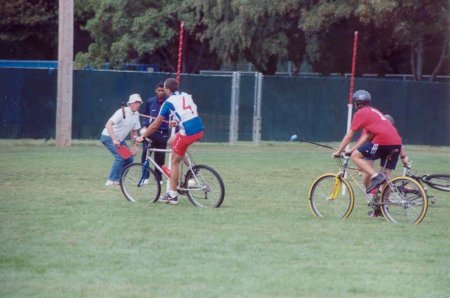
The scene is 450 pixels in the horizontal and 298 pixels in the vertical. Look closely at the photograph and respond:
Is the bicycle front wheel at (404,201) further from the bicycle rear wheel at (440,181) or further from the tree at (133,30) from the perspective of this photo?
the tree at (133,30)

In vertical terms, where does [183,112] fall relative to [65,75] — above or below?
below

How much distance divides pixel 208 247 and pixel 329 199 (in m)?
3.25

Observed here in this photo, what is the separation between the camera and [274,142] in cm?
3170

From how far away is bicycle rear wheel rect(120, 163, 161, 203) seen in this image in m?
15.0

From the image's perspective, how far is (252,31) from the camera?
3612cm

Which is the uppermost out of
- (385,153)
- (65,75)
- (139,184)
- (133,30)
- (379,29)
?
(379,29)

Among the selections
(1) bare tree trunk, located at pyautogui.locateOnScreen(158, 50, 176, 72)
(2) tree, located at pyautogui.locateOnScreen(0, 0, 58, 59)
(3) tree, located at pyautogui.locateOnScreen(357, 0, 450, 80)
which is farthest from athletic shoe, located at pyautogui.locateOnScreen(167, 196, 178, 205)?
(2) tree, located at pyautogui.locateOnScreen(0, 0, 58, 59)

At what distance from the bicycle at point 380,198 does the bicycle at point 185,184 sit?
4.59 feet

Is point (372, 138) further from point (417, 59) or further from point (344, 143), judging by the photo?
point (417, 59)

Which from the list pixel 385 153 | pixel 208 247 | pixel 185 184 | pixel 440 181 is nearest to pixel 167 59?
pixel 440 181

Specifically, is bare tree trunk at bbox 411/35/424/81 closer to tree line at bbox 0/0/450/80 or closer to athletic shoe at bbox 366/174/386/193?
tree line at bbox 0/0/450/80

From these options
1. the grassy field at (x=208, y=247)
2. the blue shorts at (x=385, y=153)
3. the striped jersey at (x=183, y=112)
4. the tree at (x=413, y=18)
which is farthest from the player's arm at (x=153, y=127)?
the tree at (x=413, y=18)

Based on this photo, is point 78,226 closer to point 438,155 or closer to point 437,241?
point 437,241

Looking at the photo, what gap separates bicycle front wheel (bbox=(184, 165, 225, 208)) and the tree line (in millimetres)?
17322
